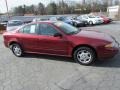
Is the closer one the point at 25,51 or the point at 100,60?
the point at 100,60

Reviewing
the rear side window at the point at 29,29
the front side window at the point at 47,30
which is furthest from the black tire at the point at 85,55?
the rear side window at the point at 29,29

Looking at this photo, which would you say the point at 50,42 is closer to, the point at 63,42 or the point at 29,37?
the point at 63,42

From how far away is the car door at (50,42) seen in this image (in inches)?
266

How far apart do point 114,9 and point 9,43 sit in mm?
47416

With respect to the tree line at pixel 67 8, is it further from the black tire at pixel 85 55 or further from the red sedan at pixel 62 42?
the black tire at pixel 85 55

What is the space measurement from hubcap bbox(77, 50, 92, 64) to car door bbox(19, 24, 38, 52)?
1.81 m

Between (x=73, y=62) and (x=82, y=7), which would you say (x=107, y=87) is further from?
(x=82, y=7)

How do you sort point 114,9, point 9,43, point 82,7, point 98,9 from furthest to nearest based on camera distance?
point 98,9 → point 82,7 → point 114,9 → point 9,43

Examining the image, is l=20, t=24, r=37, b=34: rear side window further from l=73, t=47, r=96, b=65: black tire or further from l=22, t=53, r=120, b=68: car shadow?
l=73, t=47, r=96, b=65: black tire

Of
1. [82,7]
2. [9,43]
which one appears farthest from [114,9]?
[9,43]

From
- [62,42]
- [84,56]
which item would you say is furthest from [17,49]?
[84,56]

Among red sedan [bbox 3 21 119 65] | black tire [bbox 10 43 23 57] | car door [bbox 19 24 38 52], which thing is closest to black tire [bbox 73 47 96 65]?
red sedan [bbox 3 21 119 65]

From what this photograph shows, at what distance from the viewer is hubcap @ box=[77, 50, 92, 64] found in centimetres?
640

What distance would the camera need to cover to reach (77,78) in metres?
5.44
